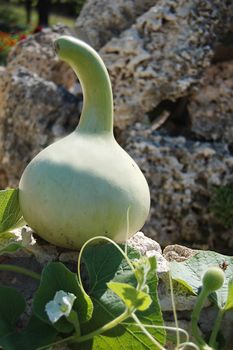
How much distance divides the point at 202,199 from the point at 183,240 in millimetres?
139

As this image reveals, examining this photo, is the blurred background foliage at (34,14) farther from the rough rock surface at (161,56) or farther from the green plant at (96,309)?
the green plant at (96,309)

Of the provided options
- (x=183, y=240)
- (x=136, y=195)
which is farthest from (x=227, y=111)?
(x=136, y=195)

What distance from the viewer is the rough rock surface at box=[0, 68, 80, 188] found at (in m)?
2.24

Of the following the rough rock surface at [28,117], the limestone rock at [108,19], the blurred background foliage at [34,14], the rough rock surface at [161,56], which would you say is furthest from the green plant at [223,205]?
the blurred background foliage at [34,14]

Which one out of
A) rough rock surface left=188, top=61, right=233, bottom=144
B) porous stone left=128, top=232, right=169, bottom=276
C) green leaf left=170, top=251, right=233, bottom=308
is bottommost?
rough rock surface left=188, top=61, right=233, bottom=144

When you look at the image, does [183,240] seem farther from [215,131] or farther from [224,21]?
[224,21]

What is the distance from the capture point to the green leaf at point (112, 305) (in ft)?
2.88

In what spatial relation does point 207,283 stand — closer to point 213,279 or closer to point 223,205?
point 213,279

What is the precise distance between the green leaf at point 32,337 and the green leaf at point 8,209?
0.63 ft

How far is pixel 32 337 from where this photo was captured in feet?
2.86

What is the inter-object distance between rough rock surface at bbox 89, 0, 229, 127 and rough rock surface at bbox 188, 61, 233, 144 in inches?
2.9

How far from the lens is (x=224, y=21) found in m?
2.22

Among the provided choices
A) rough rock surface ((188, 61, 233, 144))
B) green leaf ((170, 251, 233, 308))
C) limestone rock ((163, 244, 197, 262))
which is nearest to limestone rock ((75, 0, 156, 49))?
rough rock surface ((188, 61, 233, 144))

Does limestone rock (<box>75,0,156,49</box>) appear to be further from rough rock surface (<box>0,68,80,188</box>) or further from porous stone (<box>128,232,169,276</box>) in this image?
porous stone (<box>128,232,169,276</box>)
